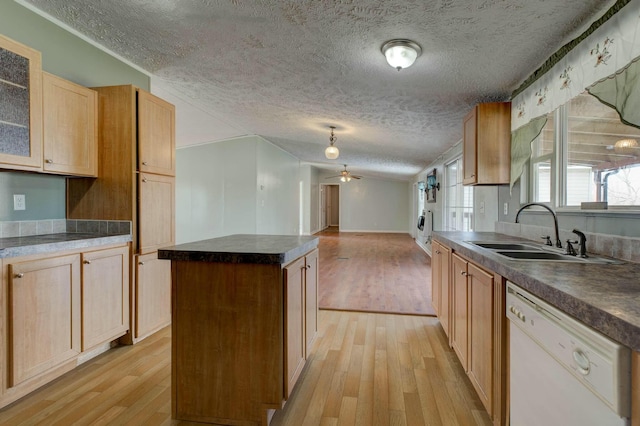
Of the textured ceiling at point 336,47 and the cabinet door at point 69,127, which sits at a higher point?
the textured ceiling at point 336,47

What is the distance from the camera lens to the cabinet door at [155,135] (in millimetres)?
2547

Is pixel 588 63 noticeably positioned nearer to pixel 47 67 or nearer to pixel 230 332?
pixel 230 332

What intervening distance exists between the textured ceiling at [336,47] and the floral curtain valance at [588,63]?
5.0 inches

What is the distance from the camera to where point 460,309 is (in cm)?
206

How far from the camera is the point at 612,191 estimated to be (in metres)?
1.62

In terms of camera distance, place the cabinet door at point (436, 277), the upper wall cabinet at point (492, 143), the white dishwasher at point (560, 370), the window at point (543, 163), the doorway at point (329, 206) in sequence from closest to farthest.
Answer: the white dishwasher at point (560, 370)
the window at point (543, 163)
the upper wall cabinet at point (492, 143)
the cabinet door at point (436, 277)
the doorway at point (329, 206)

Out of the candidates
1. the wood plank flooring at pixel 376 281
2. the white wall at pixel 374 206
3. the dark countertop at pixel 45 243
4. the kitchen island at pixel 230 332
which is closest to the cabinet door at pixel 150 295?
the dark countertop at pixel 45 243

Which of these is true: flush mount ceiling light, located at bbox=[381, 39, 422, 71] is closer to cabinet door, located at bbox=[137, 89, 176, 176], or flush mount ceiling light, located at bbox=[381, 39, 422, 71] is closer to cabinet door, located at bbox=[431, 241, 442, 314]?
cabinet door, located at bbox=[431, 241, 442, 314]

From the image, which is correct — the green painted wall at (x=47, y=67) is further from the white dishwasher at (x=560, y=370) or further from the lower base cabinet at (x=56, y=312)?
the white dishwasher at (x=560, y=370)

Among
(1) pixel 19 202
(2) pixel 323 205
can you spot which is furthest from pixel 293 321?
(2) pixel 323 205

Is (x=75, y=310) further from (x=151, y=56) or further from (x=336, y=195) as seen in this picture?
(x=336, y=195)

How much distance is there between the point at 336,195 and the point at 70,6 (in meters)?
14.0

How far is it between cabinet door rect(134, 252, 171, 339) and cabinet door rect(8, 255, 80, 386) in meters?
0.51

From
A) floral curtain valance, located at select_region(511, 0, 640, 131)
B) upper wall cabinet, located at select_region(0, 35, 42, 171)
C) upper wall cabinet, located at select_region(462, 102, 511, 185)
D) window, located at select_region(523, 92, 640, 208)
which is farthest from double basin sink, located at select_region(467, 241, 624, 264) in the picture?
upper wall cabinet, located at select_region(0, 35, 42, 171)
